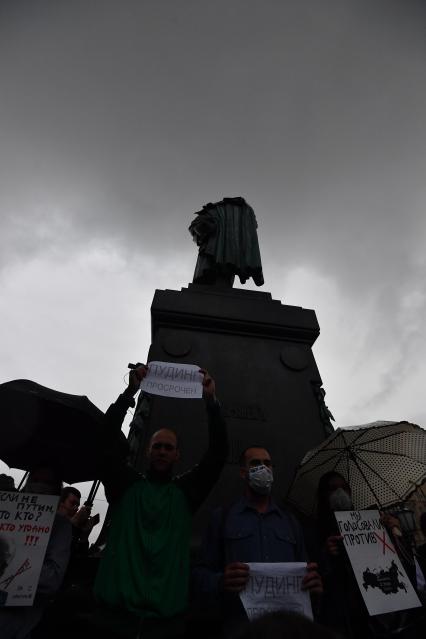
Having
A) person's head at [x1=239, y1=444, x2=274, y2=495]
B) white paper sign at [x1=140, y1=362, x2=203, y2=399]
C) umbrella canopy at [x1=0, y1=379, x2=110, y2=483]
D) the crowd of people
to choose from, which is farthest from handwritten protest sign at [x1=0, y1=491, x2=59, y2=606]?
person's head at [x1=239, y1=444, x2=274, y2=495]

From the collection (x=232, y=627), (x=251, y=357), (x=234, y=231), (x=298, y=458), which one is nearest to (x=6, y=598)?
(x=232, y=627)

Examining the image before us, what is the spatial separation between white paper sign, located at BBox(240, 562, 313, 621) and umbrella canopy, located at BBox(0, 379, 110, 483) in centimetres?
179

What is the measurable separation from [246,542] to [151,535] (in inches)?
27.5

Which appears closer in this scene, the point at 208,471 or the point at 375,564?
the point at 375,564

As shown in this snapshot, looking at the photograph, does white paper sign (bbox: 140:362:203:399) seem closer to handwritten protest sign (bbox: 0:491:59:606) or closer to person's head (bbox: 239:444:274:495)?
person's head (bbox: 239:444:274:495)

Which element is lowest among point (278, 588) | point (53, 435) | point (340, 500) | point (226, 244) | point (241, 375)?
point (278, 588)

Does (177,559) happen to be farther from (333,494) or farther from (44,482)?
(333,494)

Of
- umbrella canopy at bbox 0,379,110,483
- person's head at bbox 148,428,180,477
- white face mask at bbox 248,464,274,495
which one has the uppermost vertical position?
Answer: umbrella canopy at bbox 0,379,110,483

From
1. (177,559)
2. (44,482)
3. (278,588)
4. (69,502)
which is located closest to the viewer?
(278,588)

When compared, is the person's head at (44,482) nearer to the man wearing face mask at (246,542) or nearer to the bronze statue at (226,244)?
the man wearing face mask at (246,542)

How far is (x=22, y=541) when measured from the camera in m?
2.62

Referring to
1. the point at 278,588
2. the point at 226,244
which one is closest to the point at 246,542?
the point at 278,588

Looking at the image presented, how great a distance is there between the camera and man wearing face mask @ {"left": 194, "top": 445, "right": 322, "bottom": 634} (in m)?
2.49

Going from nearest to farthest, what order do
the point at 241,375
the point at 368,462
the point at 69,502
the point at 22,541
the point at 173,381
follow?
the point at 22,541, the point at 69,502, the point at 173,381, the point at 368,462, the point at 241,375
